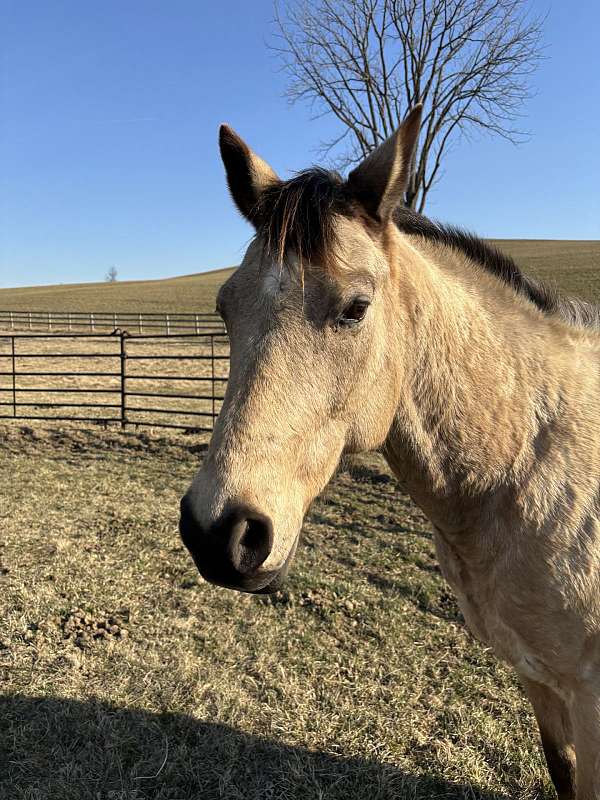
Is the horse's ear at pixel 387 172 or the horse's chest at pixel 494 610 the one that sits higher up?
the horse's ear at pixel 387 172

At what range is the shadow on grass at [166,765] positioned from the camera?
8.65 feet

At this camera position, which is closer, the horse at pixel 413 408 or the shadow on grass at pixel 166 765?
the horse at pixel 413 408

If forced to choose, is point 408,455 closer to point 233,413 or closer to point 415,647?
point 233,413

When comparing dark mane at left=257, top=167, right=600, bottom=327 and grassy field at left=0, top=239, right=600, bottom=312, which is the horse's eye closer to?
dark mane at left=257, top=167, right=600, bottom=327

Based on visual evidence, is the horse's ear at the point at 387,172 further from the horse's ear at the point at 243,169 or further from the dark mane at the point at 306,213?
the horse's ear at the point at 243,169

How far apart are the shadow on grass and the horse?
1208 millimetres

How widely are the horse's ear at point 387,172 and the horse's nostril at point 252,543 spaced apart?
1088 millimetres

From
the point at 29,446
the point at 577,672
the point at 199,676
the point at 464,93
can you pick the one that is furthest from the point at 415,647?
the point at 464,93

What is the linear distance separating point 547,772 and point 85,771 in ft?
8.14

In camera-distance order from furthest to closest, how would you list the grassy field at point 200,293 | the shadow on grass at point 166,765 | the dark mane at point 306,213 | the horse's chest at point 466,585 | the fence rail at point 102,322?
the grassy field at point 200,293 → the fence rail at point 102,322 → the shadow on grass at point 166,765 → the horse's chest at point 466,585 → the dark mane at point 306,213

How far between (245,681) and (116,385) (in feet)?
43.3

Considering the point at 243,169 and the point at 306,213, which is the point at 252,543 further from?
the point at 243,169

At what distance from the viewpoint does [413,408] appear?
6.15 ft

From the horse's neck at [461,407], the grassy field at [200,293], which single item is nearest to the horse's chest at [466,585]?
the horse's neck at [461,407]
